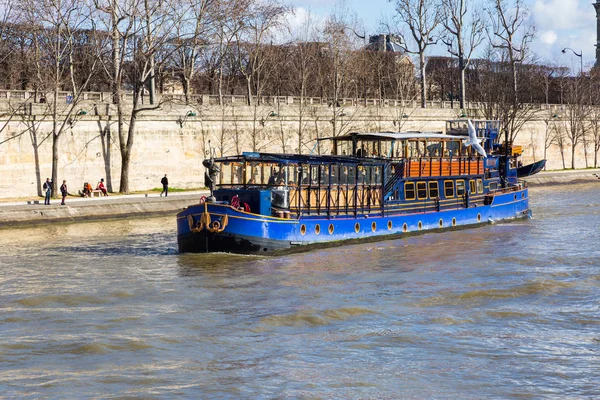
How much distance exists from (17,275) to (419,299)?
40.3ft

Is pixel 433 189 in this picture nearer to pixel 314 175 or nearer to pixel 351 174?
pixel 351 174

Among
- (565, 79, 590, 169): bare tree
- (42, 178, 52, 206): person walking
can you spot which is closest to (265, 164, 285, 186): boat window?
(42, 178, 52, 206): person walking

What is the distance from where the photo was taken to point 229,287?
89.5 feet

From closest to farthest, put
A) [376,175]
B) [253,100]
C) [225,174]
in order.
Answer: [225,174]
[376,175]
[253,100]

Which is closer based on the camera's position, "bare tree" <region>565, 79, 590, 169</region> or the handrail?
the handrail

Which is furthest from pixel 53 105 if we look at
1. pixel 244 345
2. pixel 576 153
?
pixel 576 153

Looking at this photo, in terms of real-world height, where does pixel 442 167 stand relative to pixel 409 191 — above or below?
above

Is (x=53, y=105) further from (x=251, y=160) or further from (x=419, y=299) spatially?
(x=419, y=299)

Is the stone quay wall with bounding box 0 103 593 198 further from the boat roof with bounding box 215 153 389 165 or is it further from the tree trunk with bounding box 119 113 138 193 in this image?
the boat roof with bounding box 215 153 389 165

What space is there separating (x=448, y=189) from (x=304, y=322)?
2117 centimetres

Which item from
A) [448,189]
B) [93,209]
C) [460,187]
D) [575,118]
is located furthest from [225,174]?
[575,118]

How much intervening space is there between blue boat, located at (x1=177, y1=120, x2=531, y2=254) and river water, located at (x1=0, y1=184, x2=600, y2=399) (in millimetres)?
1022

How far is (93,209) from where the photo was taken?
4709 centimetres

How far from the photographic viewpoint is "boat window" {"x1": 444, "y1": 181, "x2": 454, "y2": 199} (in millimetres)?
42497
